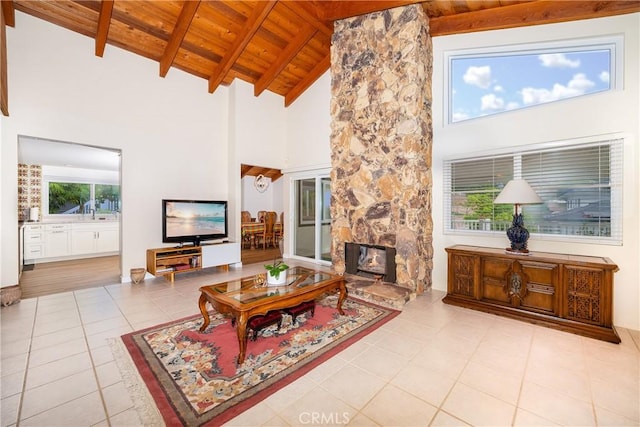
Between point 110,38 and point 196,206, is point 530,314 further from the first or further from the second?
point 110,38

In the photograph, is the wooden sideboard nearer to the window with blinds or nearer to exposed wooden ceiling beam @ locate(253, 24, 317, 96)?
the window with blinds

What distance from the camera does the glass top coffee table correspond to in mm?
2213

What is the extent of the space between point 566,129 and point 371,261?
2.93 meters

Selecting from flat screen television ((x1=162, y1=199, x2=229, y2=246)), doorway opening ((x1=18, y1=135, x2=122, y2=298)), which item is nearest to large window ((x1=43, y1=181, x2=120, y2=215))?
doorway opening ((x1=18, y1=135, x2=122, y2=298))

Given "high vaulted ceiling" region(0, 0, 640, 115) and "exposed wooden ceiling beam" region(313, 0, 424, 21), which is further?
"exposed wooden ceiling beam" region(313, 0, 424, 21)

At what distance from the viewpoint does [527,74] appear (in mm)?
3607

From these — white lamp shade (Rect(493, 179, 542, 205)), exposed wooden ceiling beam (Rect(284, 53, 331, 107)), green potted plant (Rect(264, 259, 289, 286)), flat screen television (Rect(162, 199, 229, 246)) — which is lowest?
green potted plant (Rect(264, 259, 289, 286))

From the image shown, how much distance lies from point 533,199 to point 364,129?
97.0 inches

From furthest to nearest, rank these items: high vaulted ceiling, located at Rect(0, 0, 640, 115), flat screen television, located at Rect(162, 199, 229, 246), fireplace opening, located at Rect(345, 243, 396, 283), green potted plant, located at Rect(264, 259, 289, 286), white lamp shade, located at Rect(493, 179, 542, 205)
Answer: flat screen television, located at Rect(162, 199, 229, 246), fireplace opening, located at Rect(345, 243, 396, 283), high vaulted ceiling, located at Rect(0, 0, 640, 115), white lamp shade, located at Rect(493, 179, 542, 205), green potted plant, located at Rect(264, 259, 289, 286)

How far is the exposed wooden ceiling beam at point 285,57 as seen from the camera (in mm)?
4762

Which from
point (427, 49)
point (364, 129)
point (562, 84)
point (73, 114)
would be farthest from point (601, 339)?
point (73, 114)

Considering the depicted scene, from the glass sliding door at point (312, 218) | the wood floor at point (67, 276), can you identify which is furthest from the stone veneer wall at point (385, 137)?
the wood floor at point (67, 276)

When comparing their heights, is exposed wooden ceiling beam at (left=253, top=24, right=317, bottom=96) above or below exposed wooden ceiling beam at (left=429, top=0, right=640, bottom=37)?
above

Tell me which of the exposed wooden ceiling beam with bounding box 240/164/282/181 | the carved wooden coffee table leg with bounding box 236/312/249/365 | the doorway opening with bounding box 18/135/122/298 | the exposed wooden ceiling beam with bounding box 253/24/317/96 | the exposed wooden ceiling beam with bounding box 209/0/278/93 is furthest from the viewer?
the exposed wooden ceiling beam with bounding box 240/164/282/181
